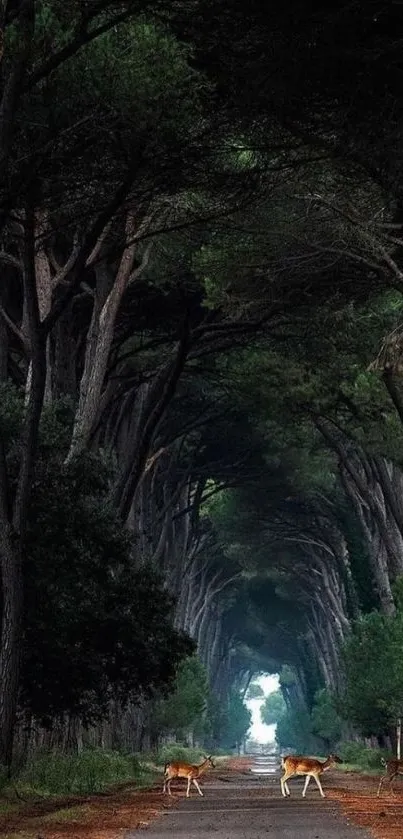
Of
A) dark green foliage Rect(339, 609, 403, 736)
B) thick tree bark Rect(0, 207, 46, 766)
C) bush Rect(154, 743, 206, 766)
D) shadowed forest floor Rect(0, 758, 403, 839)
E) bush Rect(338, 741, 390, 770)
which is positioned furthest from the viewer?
bush Rect(154, 743, 206, 766)

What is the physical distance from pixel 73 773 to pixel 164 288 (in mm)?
9584

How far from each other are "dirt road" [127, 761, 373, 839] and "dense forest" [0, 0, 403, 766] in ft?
8.85

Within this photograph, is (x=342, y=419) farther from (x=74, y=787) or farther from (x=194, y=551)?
(x=194, y=551)

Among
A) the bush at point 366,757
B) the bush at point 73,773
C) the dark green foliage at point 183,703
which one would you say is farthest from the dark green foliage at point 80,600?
the dark green foliage at point 183,703

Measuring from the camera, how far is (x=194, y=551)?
4891cm

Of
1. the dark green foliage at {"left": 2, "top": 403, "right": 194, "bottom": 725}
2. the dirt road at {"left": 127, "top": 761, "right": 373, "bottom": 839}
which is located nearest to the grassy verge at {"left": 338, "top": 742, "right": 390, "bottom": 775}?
the dark green foliage at {"left": 2, "top": 403, "right": 194, "bottom": 725}

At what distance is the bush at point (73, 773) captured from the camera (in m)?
17.6

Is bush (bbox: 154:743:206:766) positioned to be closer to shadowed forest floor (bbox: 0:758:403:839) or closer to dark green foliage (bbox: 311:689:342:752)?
dark green foliage (bbox: 311:689:342:752)

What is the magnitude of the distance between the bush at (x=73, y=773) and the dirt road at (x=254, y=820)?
1932 mm

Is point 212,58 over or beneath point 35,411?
over

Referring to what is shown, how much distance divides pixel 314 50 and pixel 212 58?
1.64 metres

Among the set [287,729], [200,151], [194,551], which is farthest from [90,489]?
[287,729]

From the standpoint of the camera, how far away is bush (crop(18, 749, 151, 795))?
17586mm

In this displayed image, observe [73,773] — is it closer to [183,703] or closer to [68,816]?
[68,816]
